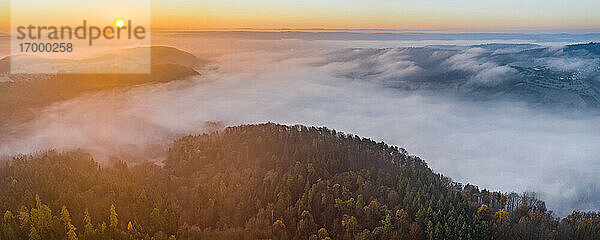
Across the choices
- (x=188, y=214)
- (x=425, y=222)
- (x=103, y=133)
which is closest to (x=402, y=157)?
Answer: (x=425, y=222)

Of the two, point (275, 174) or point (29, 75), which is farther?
point (29, 75)

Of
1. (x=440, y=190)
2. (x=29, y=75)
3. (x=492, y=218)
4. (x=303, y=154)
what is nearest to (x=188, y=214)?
(x=303, y=154)

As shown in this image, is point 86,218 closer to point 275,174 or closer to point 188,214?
point 188,214

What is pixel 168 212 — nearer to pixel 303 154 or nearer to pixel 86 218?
pixel 86 218

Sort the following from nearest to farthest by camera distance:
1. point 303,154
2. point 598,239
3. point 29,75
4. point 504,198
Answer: point 598,239 → point 504,198 → point 303,154 → point 29,75

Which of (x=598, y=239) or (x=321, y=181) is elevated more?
(x=321, y=181)

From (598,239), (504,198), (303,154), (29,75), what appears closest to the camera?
(598,239)
